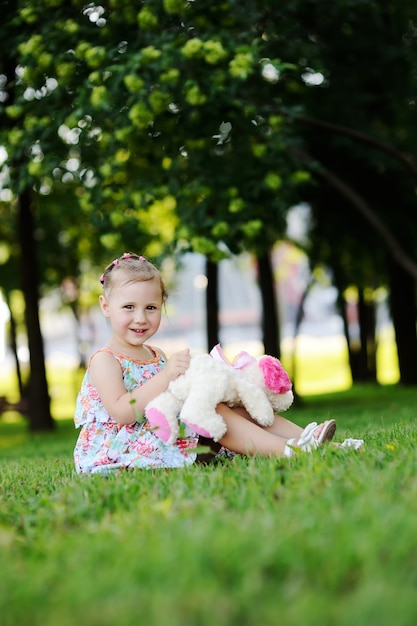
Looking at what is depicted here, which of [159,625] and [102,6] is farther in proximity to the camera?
[102,6]

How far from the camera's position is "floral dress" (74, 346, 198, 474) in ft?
14.9

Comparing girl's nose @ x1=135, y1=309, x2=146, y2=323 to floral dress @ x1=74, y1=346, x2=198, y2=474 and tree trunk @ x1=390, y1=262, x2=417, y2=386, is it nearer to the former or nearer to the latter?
floral dress @ x1=74, y1=346, x2=198, y2=474

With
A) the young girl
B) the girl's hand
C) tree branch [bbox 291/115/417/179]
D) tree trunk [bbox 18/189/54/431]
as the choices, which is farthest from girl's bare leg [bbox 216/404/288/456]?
tree trunk [bbox 18/189/54/431]

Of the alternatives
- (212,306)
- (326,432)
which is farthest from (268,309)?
(326,432)

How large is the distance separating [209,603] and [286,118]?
27.3 feet

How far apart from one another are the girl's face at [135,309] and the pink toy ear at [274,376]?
0.65 m

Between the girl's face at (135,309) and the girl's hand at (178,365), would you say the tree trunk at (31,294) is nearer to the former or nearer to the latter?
the girl's face at (135,309)

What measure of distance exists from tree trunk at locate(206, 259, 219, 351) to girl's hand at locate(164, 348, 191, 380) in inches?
416

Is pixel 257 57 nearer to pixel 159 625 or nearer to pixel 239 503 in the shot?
pixel 239 503

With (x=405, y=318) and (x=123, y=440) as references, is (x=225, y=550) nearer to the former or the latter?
(x=123, y=440)

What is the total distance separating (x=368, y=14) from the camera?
12461mm

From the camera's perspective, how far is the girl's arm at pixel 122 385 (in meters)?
4.38

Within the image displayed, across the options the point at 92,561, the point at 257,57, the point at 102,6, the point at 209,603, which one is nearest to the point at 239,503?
the point at 92,561

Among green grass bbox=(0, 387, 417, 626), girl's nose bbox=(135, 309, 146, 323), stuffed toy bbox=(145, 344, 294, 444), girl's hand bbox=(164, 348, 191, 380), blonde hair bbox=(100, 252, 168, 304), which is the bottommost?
green grass bbox=(0, 387, 417, 626)
